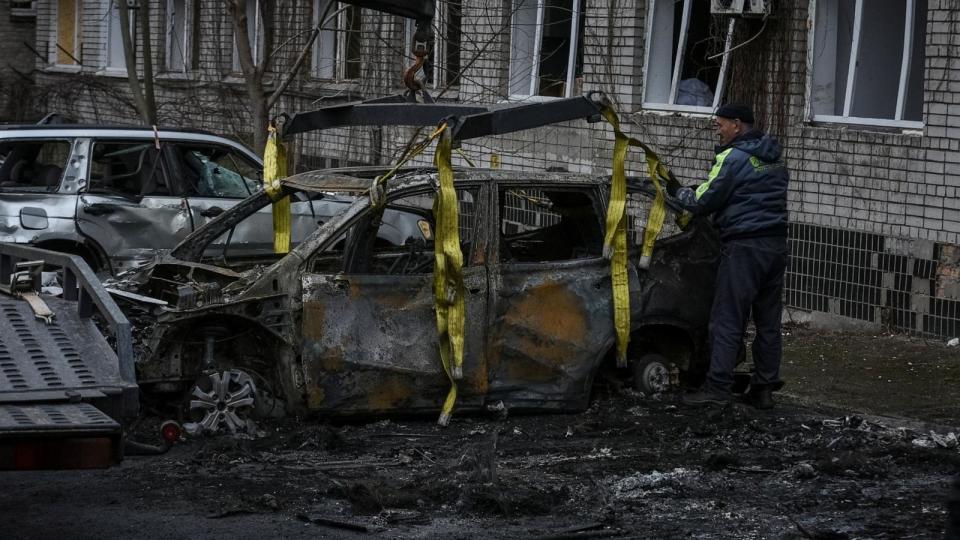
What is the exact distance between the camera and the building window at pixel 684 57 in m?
13.9

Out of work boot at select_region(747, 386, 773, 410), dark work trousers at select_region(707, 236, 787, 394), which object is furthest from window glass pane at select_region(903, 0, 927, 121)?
work boot at select_region(747, 386, 773, 410)

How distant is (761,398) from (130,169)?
19.0 ft

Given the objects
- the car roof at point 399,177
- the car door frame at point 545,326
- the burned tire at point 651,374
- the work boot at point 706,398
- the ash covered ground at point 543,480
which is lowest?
the ash covered ground at point 543,480

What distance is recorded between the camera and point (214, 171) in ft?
41.2

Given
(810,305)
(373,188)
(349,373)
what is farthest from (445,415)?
(810,305)

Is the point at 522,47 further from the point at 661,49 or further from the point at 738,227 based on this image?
the point at 738,227

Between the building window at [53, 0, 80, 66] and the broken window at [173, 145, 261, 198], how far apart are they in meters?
16.6

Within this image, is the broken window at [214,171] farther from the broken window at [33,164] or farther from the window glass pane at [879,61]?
the window glass pane at [879,61]

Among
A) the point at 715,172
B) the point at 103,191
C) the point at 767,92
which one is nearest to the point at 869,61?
the point at 767,92

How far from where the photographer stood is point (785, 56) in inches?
512

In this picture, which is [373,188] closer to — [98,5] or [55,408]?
[55,408]

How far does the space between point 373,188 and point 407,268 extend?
63cm

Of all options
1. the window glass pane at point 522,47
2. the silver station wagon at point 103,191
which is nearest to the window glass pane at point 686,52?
the window glass pane at point 522,47

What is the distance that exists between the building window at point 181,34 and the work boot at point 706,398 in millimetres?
16521
